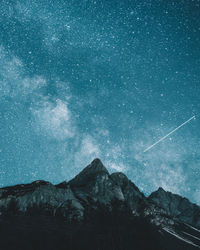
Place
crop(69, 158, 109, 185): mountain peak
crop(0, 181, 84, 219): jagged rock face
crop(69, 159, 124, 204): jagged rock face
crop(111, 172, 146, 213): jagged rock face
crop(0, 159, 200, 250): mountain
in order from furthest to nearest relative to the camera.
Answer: crop(69, 158, 109, 185): mountain peak → crop(111, 172, 146, 213): jagged rock face → crop(69, 159, 124, 204): jagged rock face → crop(0, 181, 84, 219): jagged rock face → crop(0, 159, 200, 250): mountain

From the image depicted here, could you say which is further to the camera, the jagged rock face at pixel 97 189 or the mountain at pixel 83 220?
the jagged rock face at pixel 97 189

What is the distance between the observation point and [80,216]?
76.9 metres

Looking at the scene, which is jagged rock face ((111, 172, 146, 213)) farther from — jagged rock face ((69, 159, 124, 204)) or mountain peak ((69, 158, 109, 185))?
jagged rock face ((69, 159, 124, 204))

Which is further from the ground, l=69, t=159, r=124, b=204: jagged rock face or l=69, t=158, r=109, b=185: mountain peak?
l=69, t=158, r=109, b=185: mountain peak

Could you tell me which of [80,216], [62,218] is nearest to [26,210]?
[62,218]

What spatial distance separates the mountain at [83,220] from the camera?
34694mm

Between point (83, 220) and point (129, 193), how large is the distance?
82.1m

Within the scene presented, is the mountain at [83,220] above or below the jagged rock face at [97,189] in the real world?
below

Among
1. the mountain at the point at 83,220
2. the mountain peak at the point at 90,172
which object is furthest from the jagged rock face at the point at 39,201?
the mountain peak at the point at 90,172

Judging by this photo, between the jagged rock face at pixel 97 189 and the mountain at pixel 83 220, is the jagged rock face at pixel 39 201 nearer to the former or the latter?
the mountain at pixel 83 220

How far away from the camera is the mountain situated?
3469 centimetres

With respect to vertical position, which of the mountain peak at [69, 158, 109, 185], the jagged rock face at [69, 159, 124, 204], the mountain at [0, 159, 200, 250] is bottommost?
the mountain at [0, 159, 200, 250]

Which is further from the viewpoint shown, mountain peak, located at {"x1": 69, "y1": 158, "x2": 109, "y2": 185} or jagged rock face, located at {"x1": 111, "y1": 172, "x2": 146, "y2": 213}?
mountain peak, located at {"x1": 69, "y1": 158, "x2": 109, "y2": 185}

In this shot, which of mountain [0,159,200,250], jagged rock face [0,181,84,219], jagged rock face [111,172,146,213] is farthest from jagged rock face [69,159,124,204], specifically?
jagged rock face [0,181,84,219]
